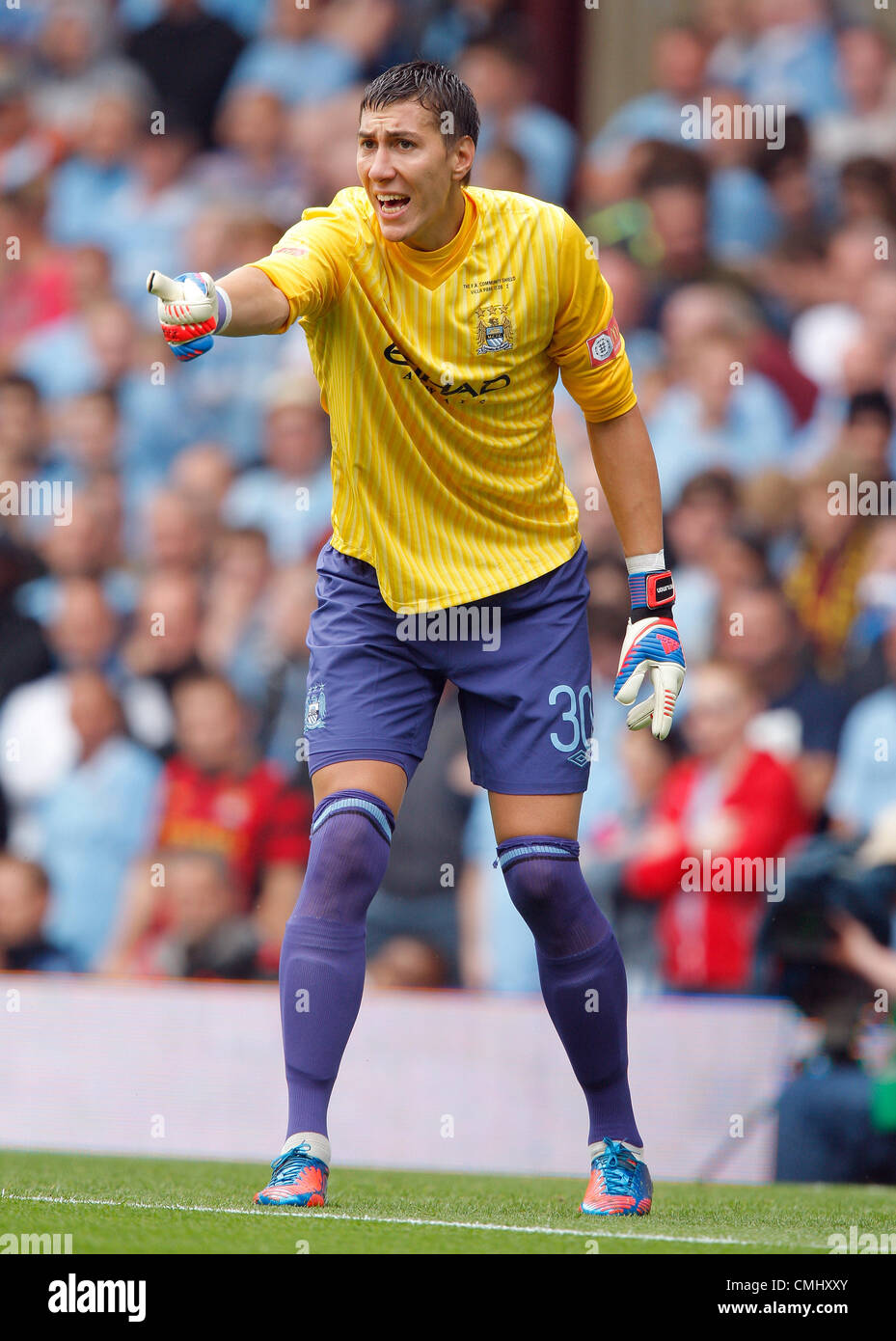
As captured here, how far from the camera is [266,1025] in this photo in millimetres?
6660

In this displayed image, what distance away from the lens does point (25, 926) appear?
787 cm

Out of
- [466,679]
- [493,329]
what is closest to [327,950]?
[466,679]

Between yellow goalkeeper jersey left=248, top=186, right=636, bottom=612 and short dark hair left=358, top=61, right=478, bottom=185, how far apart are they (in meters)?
0.21

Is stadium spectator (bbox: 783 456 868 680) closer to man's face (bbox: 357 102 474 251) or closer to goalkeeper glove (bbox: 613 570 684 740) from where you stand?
goalkeeper glove (bbox: 613 570 684 740)

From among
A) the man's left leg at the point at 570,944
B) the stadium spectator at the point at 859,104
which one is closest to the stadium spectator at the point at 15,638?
the stadium spectator at the point at 859,104

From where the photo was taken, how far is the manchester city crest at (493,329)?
4117 mm

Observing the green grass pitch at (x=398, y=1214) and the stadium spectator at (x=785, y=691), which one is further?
the stadium spectator at (x=785, y=691)

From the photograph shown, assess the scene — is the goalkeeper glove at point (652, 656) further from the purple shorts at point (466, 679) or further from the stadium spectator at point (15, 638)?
the stadium spectator at point (15, 638)

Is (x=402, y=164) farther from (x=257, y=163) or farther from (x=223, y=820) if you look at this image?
(x=257, y=163)

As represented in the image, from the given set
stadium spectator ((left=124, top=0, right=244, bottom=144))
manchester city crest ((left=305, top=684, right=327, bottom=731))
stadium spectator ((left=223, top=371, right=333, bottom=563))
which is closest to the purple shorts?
manchester city crest ((left=305, top=684, right=327, bottom=731))

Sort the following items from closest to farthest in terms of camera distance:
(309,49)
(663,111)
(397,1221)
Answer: (397,1221), (663,111), (309,49)

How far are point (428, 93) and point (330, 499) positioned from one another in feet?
15.4
